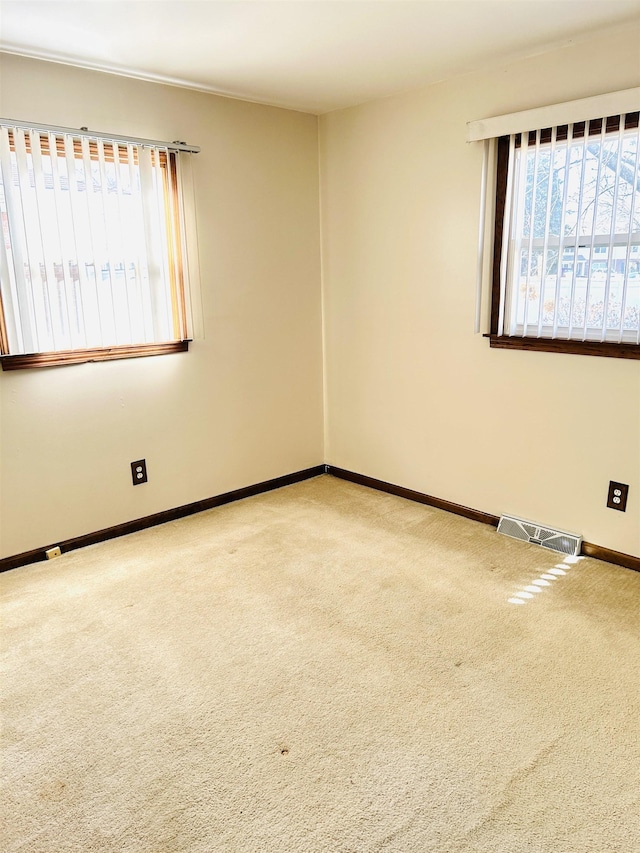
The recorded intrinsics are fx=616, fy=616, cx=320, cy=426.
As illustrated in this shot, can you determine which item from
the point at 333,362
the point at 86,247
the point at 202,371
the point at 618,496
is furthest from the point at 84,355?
the point at 618,496

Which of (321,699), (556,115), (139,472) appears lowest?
(321,699)

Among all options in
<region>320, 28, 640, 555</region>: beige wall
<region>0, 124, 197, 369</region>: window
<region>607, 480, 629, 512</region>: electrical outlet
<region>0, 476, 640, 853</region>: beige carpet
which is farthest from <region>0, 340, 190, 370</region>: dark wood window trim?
<region>607, 480, 629, 512</region>: electrical outlet

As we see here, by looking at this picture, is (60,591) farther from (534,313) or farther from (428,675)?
(534,313)

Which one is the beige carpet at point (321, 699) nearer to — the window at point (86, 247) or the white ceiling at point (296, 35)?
the window at point (86, 247)

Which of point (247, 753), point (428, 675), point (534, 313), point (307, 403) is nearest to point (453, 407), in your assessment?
point (534, 313)

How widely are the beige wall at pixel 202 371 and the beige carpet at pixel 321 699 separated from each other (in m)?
0.40

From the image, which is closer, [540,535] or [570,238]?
[570,238]

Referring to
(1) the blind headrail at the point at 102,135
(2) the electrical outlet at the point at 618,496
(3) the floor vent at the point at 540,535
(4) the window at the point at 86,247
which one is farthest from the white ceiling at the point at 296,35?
(3) the floor vent at the point at 540,535

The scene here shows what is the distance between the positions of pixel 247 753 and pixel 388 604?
0.95 m

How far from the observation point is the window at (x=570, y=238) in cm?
257

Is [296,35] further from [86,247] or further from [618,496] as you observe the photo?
[618,496]

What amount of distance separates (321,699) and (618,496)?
168 centimetres

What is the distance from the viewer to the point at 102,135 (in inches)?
114

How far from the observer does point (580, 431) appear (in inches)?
114
